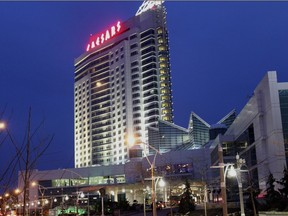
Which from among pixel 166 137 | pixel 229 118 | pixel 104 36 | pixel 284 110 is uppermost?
pixel 104 36

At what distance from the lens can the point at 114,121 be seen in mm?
176000

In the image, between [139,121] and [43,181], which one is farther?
[139,121]

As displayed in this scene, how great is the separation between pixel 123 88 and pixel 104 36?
2754 cm

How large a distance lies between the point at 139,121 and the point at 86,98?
3099 cm

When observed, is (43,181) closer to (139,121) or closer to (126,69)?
(139,121)

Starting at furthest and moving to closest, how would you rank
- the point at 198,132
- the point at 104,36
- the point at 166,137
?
the point at 104,36
the point at 166,137
the point at 198,132

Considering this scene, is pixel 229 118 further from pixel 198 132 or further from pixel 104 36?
pixel 104 36

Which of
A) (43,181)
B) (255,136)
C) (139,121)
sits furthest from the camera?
(139,121)

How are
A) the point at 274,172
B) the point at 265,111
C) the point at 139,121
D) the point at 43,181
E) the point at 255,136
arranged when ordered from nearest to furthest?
the point at 274,172
the point at 265,111
the point at 255,136
the point at 43,181
the point at 139,121

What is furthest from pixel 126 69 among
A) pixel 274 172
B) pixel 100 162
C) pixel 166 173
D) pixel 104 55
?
pixel 274 172

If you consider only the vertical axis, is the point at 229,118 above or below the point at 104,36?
below

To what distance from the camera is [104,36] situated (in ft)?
623

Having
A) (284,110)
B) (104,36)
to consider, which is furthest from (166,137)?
A: (284,110)

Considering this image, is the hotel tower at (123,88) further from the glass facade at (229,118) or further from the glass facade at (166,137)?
the glass facade at (229,118)
